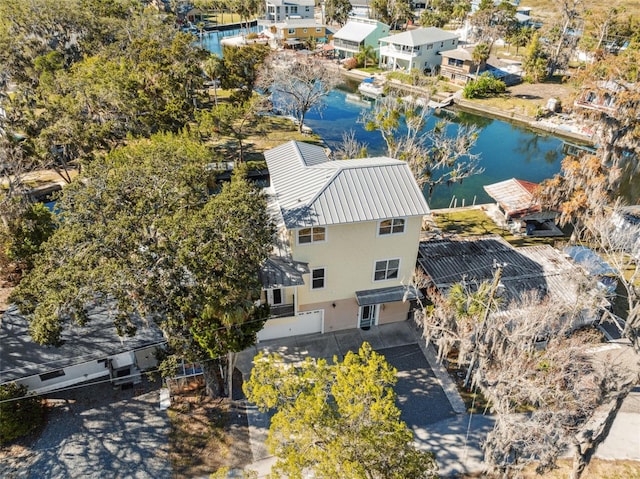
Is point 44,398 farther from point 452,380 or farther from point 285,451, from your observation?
point 452,380

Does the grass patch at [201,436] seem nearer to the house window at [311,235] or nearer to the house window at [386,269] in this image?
the house window at [311,235]

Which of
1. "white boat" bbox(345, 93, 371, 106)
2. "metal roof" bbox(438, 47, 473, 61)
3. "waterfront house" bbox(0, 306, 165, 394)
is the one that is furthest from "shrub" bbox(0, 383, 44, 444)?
"metal roof" bbox(438, 47, 473, 61)

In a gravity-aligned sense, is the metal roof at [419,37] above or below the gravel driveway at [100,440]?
above

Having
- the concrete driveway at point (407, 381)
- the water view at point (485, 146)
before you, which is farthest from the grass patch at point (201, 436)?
the water view at point (485, 146)

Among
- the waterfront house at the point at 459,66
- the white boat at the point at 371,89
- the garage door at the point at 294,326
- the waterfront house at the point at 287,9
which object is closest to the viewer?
the garage door at the point at 294,326

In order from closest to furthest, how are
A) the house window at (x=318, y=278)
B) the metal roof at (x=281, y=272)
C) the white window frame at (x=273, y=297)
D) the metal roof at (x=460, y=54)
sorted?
the metal roof at (x=281, y=272)
the white window frame at (x=273, y=297)
the house window at (x=318, y=278)
the metal roof at (x=460, y=54)

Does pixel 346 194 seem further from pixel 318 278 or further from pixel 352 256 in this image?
pixel 318 278
